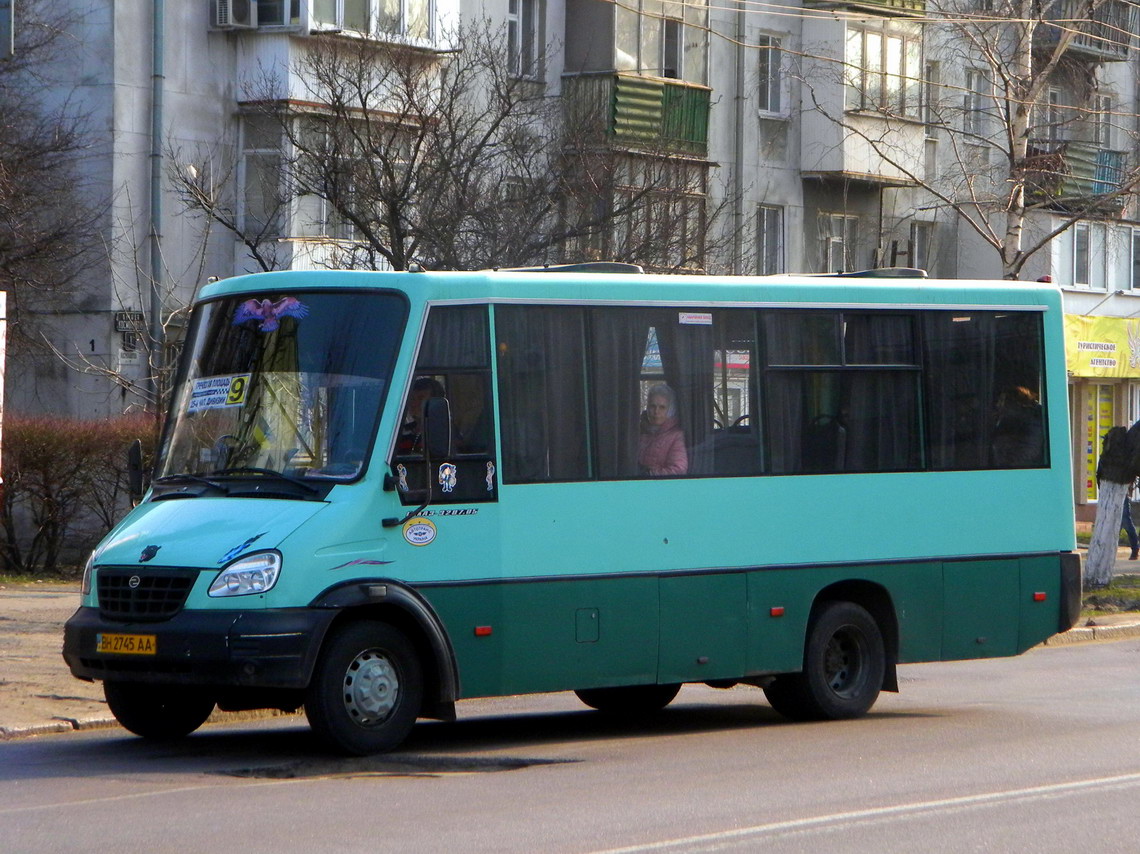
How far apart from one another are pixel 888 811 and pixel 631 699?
14.8 feet

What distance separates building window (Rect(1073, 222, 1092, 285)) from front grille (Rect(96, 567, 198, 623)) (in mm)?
35308

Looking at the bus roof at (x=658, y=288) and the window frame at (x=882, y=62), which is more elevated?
the window frame at (x=882, y=62)

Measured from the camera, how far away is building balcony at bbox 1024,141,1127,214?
27.8 m

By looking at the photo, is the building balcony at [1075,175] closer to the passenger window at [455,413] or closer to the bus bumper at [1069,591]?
the bus bumper at [1069,591]

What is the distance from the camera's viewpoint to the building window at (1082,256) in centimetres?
4231

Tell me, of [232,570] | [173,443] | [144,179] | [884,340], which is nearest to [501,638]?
[232,570]

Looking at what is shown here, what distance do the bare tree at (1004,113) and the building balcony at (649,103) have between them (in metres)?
2.26

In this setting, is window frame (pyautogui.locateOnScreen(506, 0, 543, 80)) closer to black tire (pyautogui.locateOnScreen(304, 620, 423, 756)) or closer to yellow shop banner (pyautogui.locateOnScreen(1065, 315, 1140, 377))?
yellow shop banner (pyautogui.locateOnScreen(1065, 315, 1140, 377))

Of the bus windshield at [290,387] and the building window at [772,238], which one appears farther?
the building window at [772,238]

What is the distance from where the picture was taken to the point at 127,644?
984 centimetres

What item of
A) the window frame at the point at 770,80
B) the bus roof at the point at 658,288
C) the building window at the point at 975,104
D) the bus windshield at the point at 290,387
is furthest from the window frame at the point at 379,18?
the bus windshield at the point at 290,387

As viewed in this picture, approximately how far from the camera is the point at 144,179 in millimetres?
27438

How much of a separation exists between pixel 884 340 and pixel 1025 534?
5.59ft

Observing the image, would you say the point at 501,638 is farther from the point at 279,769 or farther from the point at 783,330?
the point at 783,330
